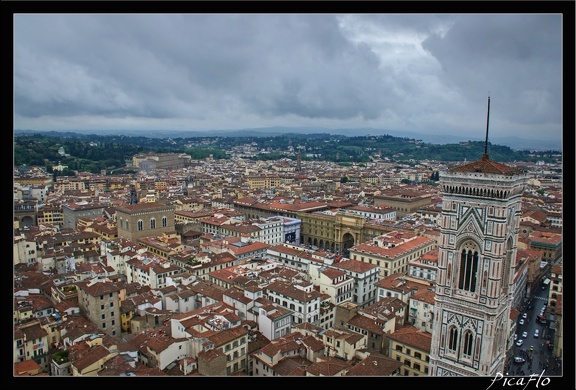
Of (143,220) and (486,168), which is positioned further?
(143,220)

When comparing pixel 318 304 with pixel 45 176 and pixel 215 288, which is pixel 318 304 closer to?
pixel 215 288

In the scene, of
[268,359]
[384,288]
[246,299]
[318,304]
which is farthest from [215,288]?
[384,288]

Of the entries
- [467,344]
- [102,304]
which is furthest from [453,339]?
[102,304]

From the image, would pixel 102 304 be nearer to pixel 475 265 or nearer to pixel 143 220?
pixel 475 265

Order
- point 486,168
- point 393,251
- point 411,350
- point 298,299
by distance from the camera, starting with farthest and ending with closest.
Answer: point 393,251 < point 298,299 < point 411,350 < point 486,168

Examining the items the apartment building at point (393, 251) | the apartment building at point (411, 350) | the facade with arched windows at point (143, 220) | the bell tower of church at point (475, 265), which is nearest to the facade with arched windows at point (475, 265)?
the bell tower of church at point (475, 265)

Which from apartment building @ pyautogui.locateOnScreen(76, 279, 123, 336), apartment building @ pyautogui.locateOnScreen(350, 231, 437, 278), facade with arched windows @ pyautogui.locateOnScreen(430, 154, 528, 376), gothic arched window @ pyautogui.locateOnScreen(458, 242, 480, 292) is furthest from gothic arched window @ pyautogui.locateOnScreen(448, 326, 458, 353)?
apartment building @ pyautogui.locateOnScreen(350, 231, 437, 278)

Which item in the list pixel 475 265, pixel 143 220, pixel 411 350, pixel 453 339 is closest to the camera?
pixel 475 265

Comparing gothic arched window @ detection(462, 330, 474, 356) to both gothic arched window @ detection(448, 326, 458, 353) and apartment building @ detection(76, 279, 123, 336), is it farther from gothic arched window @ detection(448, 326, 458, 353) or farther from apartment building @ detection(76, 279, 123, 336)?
apartment building @ detection(76, 279, 123, 336)
